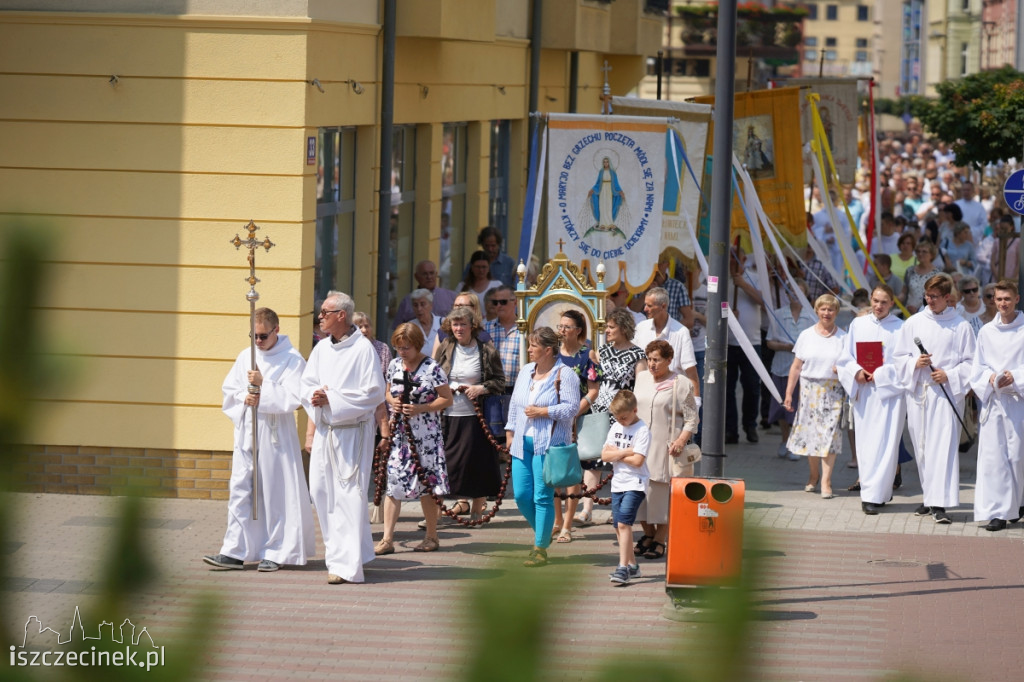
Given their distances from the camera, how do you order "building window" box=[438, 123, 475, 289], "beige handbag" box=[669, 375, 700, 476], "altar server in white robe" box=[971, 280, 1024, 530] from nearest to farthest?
"beige handbag" box=[669, 375, 700, 476] → "altar server in white robe" box=[971, 280, 1024, 530] → "building window" box=[438, 123, 475, 289]

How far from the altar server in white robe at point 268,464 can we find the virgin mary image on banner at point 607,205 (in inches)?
171

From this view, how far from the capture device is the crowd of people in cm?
922

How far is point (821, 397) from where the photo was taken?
12.5m

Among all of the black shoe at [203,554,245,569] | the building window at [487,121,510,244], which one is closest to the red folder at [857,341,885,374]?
the black shoe at [203,554,245,569]

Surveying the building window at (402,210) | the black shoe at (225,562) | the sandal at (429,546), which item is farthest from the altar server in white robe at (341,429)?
the building window at (402,210)

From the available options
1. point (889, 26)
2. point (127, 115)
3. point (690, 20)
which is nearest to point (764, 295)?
point (127, 115)

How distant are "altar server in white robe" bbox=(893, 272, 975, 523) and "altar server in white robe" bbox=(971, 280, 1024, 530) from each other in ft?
0.82

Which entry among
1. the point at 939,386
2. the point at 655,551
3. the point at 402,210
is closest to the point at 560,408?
the point at 655,551

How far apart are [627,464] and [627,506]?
260 mm

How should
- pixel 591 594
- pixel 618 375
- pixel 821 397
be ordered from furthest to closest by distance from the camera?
pixel 821 397, pixel 618 375, pixel 591 594

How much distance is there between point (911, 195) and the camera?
31.3 meters

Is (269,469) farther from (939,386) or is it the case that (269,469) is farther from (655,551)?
(939,386)

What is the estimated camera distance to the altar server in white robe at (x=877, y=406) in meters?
11.8

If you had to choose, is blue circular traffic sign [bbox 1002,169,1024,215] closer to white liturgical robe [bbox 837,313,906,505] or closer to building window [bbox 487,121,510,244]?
white liturgical robe [bbox 837,313,906,505]
